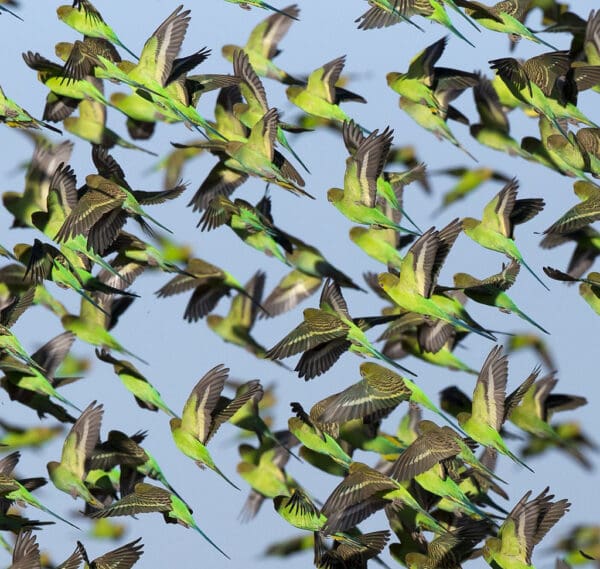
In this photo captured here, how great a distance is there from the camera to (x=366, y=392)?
478 inches

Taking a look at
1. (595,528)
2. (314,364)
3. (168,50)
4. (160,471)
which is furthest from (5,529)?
(595,528)

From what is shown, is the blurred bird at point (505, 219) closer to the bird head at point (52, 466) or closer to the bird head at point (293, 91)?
the bird head at point (293, 91)

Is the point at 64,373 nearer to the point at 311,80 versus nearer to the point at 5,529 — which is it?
the point at 5,529

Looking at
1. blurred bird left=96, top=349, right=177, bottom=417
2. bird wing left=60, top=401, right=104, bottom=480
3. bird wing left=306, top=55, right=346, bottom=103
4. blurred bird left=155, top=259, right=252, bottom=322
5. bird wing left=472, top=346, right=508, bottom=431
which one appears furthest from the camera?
blurred bird left=155, top=259, right=252, bottom=322

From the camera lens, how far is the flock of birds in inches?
476

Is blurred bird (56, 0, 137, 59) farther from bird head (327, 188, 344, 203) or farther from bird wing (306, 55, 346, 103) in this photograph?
bird head (327, 188, 344, 203)

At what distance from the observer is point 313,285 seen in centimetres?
1586

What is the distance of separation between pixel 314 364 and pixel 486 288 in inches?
72.7

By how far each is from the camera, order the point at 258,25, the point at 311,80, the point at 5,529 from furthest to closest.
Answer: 1. the point at 258,25
2. the point at 311,80
3. the point at 5,529

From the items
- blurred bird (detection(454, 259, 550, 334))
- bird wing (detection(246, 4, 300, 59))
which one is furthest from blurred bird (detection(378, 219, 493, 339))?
bird wing (detection(246, 4, 300, 59))

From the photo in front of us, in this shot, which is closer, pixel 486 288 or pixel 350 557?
pixel 350 557

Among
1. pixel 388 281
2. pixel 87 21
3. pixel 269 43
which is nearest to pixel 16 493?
pixel 388 281

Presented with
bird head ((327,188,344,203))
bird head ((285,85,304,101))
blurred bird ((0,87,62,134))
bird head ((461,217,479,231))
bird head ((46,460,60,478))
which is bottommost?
bird head ((46,460,60,478))

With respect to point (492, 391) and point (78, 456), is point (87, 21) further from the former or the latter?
point (492, 391)
